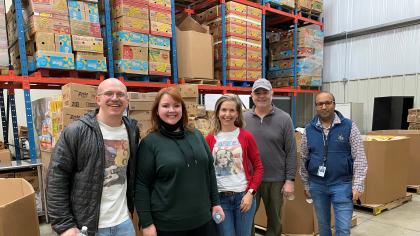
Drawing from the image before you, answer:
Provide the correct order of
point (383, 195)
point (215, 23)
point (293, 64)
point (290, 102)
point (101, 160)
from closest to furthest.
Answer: point (101, 160)
point (383, 195)
point (215, 23)
point (293, 64)
point (290, 102)

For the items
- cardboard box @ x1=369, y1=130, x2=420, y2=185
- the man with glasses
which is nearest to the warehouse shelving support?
the man with glasses

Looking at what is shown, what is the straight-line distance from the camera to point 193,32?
512 cm

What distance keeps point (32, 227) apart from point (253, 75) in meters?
5.14

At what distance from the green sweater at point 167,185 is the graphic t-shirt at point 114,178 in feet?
0.27

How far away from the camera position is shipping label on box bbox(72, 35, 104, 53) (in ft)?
12.7

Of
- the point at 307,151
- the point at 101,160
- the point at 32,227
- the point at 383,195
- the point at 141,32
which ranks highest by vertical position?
the point at 141,32

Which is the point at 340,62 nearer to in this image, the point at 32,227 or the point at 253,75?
the point at 253,75

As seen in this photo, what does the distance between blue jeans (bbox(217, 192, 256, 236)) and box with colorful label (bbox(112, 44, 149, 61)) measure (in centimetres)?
305

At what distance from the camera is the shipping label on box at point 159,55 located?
15.2 feet

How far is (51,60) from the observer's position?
146 inches

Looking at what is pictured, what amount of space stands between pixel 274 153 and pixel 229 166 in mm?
550

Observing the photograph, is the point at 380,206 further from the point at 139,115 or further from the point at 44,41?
the point at 44,41

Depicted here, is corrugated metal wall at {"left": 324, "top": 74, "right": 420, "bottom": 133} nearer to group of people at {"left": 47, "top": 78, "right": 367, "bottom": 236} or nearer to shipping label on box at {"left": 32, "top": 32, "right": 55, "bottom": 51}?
group of people at {"left": 47, "top": 78, "right": 367, "bottom": 236}

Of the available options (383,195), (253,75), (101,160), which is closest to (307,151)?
(101,160)
